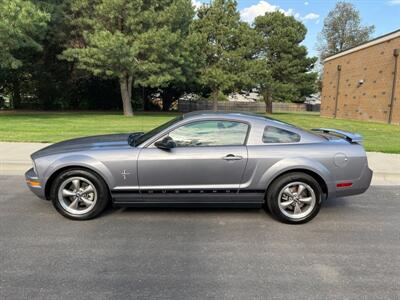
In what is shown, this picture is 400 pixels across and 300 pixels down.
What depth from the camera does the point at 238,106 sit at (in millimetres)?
52219

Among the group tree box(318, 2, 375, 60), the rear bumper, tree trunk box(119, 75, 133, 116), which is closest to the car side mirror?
the rear bumper

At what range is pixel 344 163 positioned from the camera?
4762 mm

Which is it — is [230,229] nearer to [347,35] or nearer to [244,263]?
[244,263]

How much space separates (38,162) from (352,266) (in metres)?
3.90

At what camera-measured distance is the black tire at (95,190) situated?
185 inches

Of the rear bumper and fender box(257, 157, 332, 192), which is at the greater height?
fender box(257, 157, 332, 192)

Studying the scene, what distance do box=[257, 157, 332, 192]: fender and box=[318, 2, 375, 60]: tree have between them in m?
60.9

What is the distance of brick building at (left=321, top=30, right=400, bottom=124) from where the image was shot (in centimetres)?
2236

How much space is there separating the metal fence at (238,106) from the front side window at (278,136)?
4028 cm

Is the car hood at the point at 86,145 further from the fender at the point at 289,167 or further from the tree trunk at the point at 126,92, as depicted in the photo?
the tree trunk at the point at 126,92

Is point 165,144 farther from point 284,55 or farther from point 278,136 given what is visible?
point 284,55

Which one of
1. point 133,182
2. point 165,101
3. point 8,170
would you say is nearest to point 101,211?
point 133,182

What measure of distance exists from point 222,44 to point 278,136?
2817 centimetres

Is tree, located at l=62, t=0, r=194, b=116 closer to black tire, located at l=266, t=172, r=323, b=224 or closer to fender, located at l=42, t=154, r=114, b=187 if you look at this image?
fender, located at l=42, t=154, r=114, b=187
